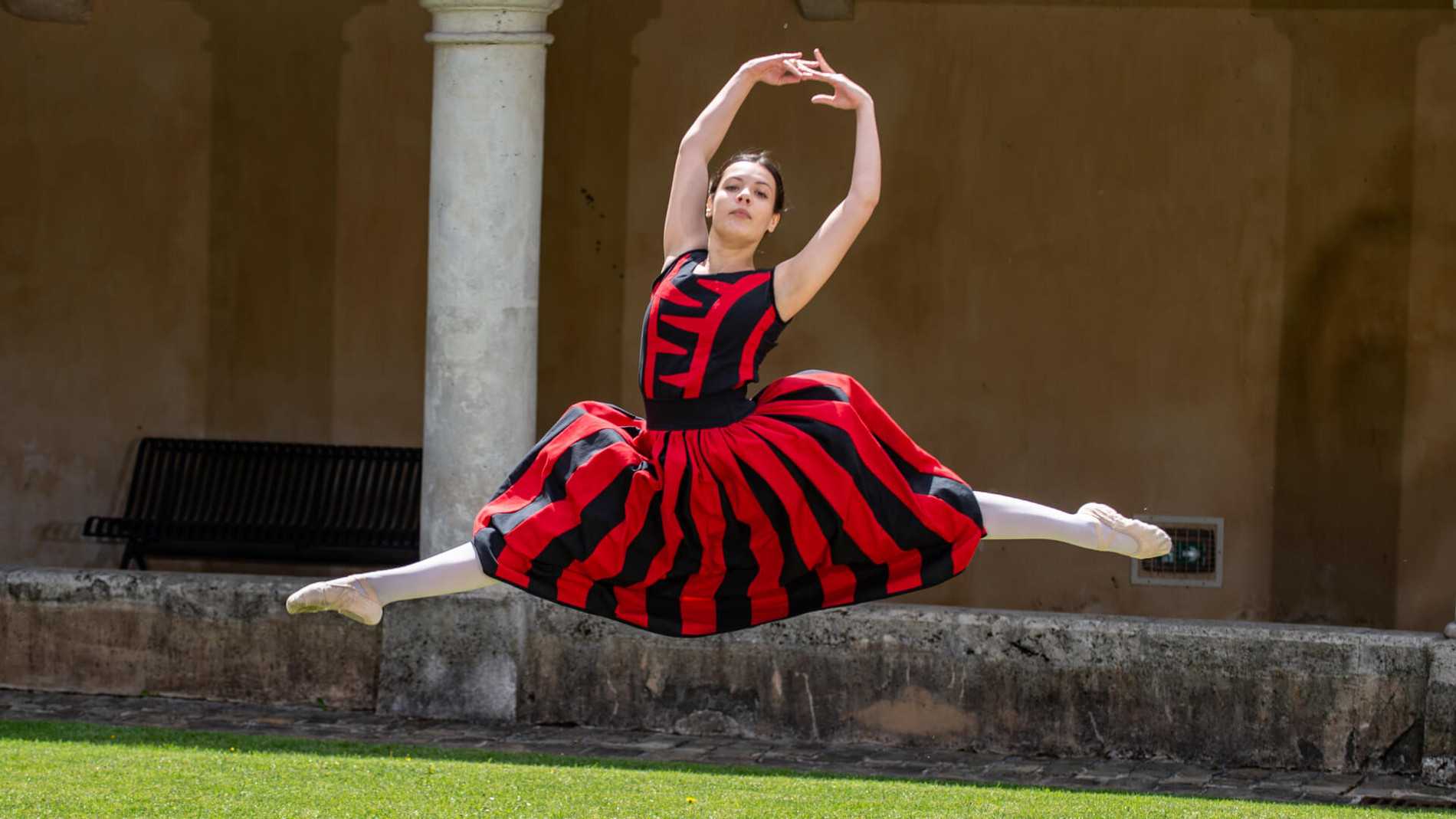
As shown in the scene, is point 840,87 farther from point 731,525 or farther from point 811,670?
point 811,670

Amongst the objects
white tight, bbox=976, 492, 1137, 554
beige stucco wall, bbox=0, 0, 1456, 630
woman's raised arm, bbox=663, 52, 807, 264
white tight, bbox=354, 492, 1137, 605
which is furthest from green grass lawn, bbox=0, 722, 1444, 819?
beige stucco wall, bbox=0, 0, 1456, 630

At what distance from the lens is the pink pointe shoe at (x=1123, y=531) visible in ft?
12.8

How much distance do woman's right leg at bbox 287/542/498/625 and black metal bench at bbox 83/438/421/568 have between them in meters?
4.62

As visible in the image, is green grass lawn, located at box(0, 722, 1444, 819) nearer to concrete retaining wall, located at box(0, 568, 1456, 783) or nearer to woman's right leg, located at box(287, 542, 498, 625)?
concrete retaining wall, located at box(0, 568, 1456, 783)

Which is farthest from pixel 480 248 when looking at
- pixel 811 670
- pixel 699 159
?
pixel 699 159

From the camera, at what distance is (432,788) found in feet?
18.0

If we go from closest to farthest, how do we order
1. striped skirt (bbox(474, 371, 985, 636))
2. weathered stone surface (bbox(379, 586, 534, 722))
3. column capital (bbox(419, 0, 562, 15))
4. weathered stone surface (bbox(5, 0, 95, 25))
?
striped skirt (bbox(474, 371, 985, 636))
column capital (bbox(419, 0, 562, 15))
weathered stone surface (bbox(379, 586, 534, 722))
weathered stone surface (bbox(5, 0, 95, 25))

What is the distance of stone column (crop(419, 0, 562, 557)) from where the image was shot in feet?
22.2

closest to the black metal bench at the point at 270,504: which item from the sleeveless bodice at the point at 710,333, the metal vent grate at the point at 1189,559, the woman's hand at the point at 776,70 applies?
the metal vent grate at the point at 1189,559

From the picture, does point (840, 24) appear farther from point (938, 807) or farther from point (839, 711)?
point (938, 807)

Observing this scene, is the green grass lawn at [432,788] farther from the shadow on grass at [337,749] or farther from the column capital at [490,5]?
the column capital at [490,5]

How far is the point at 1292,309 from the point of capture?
852 centimetres

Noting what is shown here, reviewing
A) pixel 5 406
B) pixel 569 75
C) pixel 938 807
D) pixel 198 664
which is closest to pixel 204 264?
pixel 5 406

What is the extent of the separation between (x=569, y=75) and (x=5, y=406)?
143 inches
